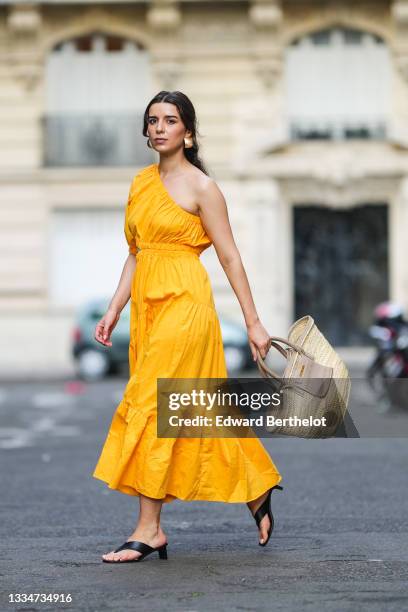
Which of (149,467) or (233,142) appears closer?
(149,467)

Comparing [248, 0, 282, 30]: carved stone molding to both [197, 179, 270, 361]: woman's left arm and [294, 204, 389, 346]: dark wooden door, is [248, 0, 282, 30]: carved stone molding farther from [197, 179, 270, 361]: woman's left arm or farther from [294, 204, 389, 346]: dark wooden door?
[197, 179, 270, 361]: woman's left arm

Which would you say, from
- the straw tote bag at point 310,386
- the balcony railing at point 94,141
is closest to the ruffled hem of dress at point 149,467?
the straw tote bag at point 310,386

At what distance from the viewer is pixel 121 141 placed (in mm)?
27250

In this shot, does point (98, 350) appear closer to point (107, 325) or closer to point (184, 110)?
point (107, 325)

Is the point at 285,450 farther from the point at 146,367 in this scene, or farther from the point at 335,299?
the point at 335,299

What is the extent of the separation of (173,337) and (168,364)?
0.35 ft

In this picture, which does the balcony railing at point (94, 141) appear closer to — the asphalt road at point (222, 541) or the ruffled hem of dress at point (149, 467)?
the asphalt road at point (222, 541)

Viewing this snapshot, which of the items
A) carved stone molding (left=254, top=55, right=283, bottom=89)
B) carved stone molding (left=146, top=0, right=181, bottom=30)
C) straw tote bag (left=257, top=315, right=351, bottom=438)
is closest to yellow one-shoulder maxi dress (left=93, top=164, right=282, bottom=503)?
straw tote bag (left=257, top=315, right=351, bottom=438)

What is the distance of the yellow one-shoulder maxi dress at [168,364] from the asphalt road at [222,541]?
332mm

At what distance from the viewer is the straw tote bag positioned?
17.8 ft

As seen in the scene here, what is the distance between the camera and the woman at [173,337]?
5.55 metres

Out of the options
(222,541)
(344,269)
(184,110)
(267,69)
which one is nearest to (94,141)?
(267,69)

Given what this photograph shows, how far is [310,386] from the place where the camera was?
5457mm

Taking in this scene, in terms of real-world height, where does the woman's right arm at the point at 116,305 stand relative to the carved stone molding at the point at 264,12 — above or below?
below
